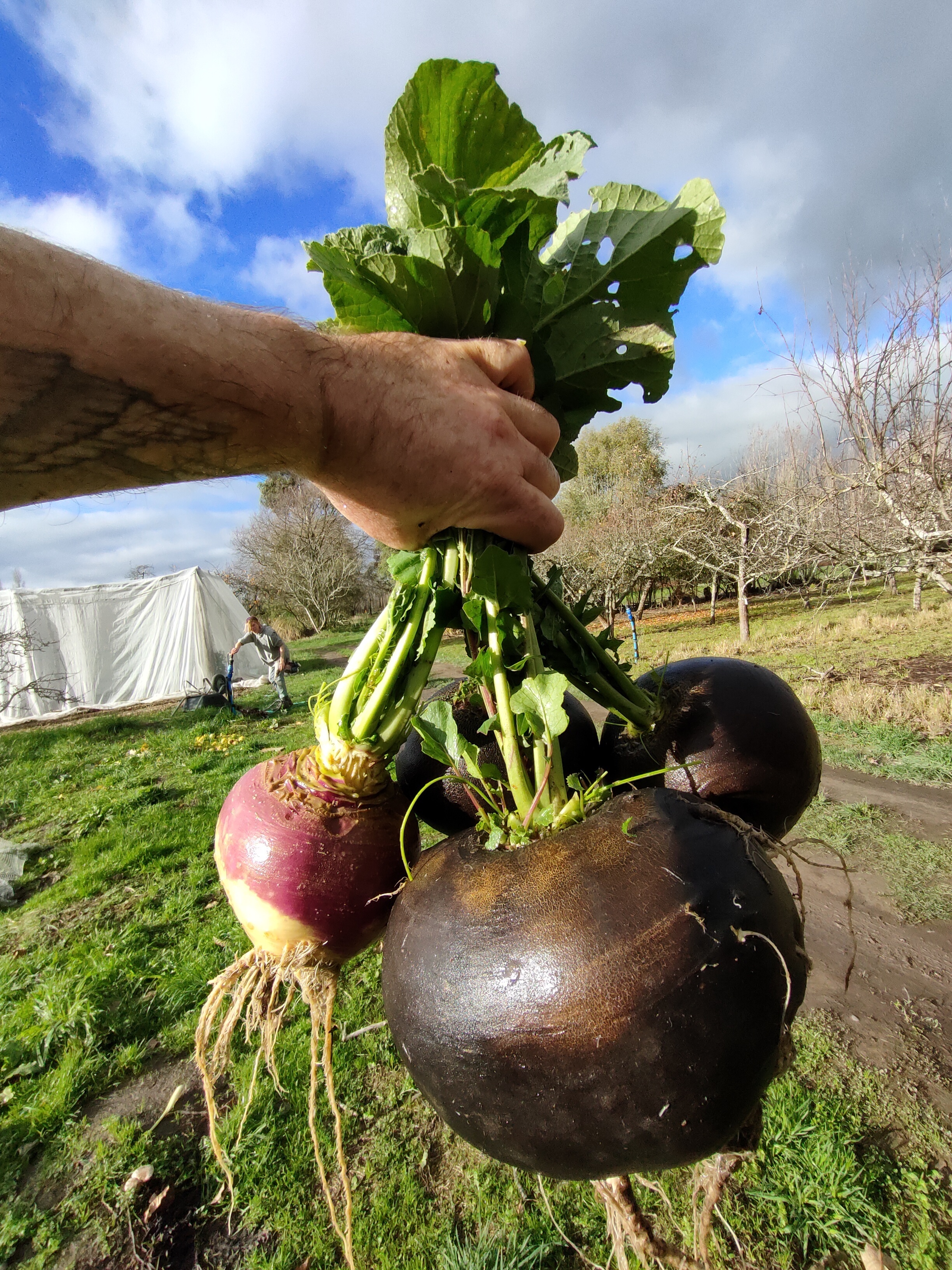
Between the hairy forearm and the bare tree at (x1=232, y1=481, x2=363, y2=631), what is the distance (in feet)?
120

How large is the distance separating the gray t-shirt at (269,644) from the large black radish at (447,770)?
12.7 metres

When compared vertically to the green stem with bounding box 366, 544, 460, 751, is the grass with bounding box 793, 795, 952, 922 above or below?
below

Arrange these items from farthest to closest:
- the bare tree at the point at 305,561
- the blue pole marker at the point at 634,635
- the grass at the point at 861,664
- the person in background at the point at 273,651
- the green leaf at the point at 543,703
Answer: the bare tree at the point at 305,561 → the person in background at the point at 273,651 → the grass at the point at 861,664 → the blue pole marker at the point at 634,635 → the green leaf at the point at 543,703

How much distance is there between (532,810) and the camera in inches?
50.4

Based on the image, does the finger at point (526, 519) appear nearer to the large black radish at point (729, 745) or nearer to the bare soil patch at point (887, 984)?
the large black radish at point (729, 745)

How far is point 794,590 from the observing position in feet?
114

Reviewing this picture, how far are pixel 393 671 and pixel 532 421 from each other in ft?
2.30

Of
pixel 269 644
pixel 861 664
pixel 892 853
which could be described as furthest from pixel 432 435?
pixel 269 644

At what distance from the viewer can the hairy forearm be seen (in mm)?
1070

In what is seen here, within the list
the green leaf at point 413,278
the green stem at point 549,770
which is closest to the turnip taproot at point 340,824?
the green stem at point 549,770

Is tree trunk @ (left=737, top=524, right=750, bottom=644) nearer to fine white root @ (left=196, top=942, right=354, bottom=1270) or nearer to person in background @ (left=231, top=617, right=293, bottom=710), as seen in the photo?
person in background @ (left=231, top=617, right=293, bottom=710)

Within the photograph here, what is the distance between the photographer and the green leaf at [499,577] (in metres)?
1.36

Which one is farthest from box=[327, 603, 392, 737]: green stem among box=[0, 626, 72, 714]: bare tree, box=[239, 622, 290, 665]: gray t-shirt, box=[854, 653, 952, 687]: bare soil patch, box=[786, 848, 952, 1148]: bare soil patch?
box=[0, 626, 72, 714]: bare tree

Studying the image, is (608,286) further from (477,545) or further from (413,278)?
(477,545)
